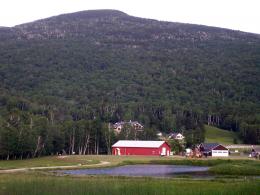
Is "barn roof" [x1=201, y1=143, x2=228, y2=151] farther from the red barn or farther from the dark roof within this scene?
the red barn

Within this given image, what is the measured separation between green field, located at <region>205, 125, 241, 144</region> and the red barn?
2992 cm

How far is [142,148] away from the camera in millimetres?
93312

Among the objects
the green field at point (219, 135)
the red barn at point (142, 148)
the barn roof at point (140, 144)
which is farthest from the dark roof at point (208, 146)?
the green field at point (219, 135)

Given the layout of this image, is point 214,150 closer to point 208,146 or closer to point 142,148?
point 208,146

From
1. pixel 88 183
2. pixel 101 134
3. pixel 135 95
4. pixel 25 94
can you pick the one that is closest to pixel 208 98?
pixel 135 95

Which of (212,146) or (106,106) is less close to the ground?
(106,106)

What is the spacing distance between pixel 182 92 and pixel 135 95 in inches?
628

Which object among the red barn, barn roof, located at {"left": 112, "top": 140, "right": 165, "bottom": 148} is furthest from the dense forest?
the red barn

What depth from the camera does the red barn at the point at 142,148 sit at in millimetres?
92250

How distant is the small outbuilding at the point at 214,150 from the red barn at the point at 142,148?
7.01 meters

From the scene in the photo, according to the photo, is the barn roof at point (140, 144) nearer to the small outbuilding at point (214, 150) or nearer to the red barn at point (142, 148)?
the red barn at point (142, 148)

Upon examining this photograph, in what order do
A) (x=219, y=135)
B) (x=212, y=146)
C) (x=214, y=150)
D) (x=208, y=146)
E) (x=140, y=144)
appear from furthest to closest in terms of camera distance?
(x=219, y=135) < (x=208, y=146) < (x=212, y=146) < (x=214, y=150) < (x=140, y=144)

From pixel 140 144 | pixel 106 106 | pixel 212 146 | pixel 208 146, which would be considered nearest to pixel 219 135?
pixel 208 146

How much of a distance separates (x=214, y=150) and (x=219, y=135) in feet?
117
